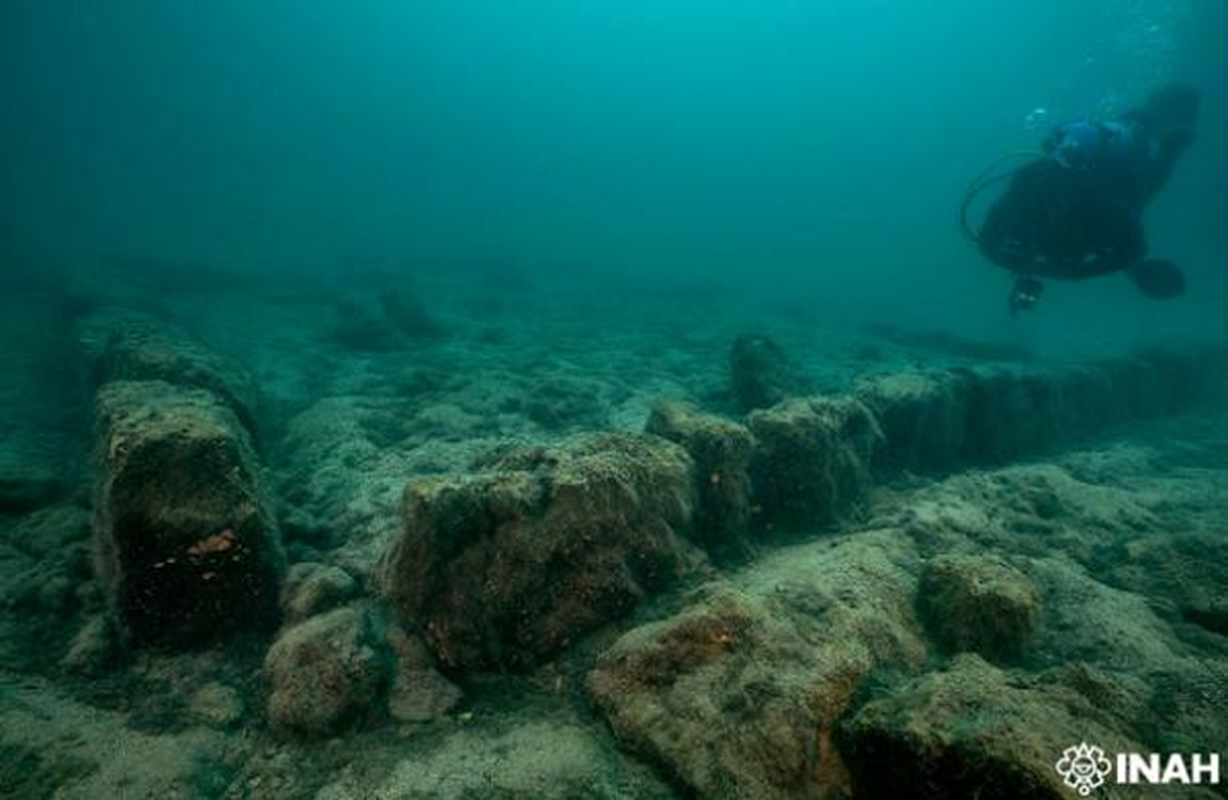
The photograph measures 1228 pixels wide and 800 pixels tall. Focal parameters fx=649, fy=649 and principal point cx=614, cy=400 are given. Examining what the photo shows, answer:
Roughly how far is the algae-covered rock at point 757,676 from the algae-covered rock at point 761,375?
4.91m

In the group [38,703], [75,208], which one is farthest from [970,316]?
[75,208]

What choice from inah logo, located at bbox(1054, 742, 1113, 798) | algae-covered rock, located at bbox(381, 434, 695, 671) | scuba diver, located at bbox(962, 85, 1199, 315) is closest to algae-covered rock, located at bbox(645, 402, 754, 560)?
algae-covered rock, located at bbox(381, 434, 695, 671)

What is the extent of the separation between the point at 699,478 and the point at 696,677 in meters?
1.94

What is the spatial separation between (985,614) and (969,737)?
1.47 m

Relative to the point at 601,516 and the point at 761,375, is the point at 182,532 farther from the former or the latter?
the point at 761,375

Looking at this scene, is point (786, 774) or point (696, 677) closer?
point (786, 774)

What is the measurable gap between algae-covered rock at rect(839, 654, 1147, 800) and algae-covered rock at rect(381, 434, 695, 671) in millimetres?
1566

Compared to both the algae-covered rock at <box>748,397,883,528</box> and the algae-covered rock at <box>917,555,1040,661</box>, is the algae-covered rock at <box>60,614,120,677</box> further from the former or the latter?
the algae-covered rock at <box>917,555,1040,661</box>

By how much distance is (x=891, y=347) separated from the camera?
16.1 meters

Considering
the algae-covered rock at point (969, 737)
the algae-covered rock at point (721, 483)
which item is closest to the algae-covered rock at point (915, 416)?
the algae-covered rock at point (721, 483)

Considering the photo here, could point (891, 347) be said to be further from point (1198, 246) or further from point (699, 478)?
point (1198, 246)

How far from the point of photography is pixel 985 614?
3389 millimetres

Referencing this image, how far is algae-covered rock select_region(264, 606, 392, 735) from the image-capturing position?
3.14 meters

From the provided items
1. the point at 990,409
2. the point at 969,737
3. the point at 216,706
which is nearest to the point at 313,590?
the point at 216,706
